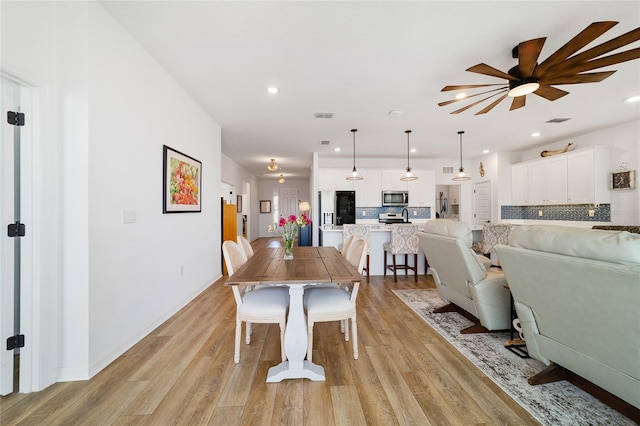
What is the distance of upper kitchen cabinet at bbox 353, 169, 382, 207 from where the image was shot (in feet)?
23.2

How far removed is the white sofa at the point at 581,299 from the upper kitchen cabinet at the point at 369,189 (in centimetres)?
521

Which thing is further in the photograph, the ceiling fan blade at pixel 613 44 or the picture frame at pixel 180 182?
the picture frame at pixel 180 182

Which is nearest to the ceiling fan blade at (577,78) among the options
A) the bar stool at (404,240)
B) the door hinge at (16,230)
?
the bar stool at (404,240)

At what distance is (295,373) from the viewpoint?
6.32 feet

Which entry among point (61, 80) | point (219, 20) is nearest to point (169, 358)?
point (61, 80)

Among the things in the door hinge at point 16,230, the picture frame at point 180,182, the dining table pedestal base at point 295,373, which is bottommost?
the dining table pedestal base at point 295,373

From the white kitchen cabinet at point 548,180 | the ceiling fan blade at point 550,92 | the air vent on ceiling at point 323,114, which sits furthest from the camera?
the white kitchen cabinet at point 548,180

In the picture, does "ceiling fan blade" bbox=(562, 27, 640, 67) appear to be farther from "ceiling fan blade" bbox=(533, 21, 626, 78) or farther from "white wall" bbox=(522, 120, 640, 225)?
"white wall" bbox=(522, 120, 640, 225)

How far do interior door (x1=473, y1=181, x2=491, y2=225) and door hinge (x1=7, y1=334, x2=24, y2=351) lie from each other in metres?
8.23

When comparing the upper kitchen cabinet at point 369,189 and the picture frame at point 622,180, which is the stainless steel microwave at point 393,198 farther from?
the picture frame at point 622,180

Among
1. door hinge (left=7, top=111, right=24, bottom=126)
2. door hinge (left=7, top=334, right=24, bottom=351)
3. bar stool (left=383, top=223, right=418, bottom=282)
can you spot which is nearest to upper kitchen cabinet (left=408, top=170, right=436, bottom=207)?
bar stool (left=383, top=223, right=418, bottom=282)

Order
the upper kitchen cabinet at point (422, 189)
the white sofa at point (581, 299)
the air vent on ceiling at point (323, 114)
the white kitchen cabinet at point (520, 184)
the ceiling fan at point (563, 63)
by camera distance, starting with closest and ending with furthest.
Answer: the white sofa at point (581, 299)
the ceiling fan at point (563, 63)
the air vent on ceiling at point (323, 114)
the white kitchen cabinet at point (520, 184)
the upper kitchen cabinet at point (422, 189)

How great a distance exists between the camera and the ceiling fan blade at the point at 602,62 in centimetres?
180

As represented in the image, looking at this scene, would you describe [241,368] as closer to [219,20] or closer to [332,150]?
[219,20]
